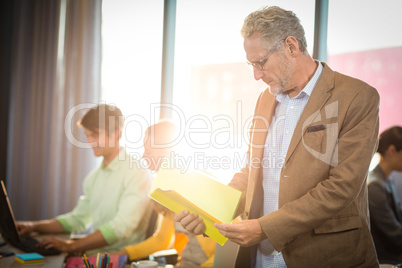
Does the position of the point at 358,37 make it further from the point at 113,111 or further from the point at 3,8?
the point at 3,8

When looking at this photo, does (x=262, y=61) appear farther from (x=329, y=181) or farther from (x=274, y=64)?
(x=329, y=181)

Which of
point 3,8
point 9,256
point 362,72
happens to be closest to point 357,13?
point 362,72

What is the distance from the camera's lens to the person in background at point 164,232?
2035mm

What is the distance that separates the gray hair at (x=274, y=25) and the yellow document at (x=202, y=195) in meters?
0.59

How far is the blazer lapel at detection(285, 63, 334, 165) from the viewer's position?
135 cm

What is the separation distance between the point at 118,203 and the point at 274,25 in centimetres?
161

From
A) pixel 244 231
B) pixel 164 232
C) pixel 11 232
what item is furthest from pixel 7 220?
pixel 244 231

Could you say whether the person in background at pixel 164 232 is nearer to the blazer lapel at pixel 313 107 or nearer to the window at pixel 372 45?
the blazer lapel at pixel 313 107

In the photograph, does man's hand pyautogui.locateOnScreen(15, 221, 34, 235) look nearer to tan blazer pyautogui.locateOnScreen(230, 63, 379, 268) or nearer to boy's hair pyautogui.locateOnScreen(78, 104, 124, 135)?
boy's hair pyautogui.locateOnScreen(78, 104, 124, 135)

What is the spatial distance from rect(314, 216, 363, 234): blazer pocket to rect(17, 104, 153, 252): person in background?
1296 millimetres

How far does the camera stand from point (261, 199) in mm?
1565

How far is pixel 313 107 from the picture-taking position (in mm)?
1366

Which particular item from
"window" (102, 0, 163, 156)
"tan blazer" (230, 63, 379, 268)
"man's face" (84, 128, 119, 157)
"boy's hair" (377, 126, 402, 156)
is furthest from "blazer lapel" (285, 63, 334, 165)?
"window" (102, 0, 163, 156)

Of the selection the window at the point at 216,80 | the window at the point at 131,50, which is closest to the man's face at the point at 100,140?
the window at the point at 216,80
